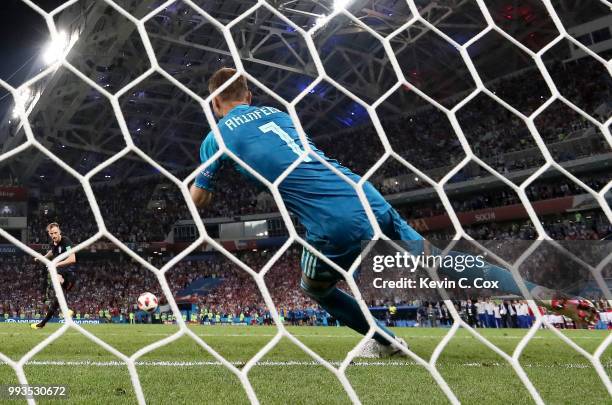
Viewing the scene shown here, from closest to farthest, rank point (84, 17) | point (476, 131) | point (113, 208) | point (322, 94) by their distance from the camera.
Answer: point (84, 17)
point (476, 131)
point (322, 94)
point (113, 208)

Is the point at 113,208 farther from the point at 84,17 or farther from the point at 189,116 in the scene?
the point at 84,17

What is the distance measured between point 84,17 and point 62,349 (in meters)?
12.9

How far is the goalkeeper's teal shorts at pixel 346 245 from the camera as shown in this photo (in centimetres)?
195

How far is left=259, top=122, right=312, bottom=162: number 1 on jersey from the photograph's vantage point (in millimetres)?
1867

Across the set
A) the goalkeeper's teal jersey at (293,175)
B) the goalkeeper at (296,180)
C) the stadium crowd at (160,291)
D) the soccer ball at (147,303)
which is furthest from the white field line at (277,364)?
the stadium crowd at (160,291)

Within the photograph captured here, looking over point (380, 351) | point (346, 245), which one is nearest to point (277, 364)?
point (380, 351)

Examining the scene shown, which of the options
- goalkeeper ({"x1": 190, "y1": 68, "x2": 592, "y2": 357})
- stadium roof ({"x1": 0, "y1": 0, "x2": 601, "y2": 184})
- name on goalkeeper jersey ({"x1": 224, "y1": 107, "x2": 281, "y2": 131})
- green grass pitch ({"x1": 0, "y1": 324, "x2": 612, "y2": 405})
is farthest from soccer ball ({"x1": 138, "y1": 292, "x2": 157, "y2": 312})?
stadium roof ({"x1": 0, "y1": 0, "x2": 601, "y2": 184})

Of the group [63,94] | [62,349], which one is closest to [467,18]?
[63,94]

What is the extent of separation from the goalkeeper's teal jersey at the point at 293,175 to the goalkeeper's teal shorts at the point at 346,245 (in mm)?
14

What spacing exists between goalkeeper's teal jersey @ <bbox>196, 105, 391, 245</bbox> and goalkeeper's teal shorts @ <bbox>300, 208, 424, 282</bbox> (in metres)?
0.01

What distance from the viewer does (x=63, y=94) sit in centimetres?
1808

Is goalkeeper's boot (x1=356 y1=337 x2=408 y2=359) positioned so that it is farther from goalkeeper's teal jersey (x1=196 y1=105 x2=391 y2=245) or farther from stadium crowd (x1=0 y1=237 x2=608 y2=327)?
stadium crowd (x1=0 y1=237 x2=608 y2=327)

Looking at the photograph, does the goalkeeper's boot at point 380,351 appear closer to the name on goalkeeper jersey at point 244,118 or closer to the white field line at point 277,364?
the white field line at point 277,364

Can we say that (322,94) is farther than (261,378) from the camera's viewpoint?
Yes
